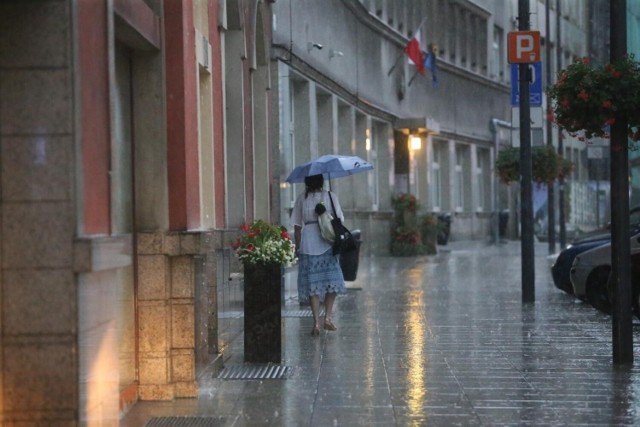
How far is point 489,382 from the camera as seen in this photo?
10.4 m

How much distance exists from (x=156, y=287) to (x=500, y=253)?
29.8 m

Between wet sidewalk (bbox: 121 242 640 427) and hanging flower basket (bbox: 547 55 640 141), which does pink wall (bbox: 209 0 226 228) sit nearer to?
wet sidewalk (bbox: 121 242 640 427)

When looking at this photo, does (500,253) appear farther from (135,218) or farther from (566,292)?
(135,218)

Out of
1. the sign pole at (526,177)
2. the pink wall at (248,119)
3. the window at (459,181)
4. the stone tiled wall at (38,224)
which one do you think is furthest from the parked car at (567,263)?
the window at (459,181)

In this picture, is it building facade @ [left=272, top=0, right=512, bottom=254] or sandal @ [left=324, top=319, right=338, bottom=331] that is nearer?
sandal @ [left=324, top=319, right=338, bottom=331]

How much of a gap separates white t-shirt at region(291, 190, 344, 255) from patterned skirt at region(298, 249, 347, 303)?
0.27 feet

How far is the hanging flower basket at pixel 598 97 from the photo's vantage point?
1092cm

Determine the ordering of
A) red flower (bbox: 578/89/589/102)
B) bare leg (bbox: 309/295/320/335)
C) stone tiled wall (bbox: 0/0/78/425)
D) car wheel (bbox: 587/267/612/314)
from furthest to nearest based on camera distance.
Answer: car wheel (bbox: 587/267/612/314)
bare leg (bbox: 309/295/320/335)
red flower (bbox: 578/89/589/102)
stone tiled wall (bbox: 0/0/78/425)

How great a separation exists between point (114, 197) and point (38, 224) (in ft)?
2.78

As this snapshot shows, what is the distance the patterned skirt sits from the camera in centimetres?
1443

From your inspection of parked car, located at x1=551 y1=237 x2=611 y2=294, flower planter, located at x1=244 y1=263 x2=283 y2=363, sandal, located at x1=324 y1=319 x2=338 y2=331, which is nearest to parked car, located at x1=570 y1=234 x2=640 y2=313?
parked car, located at x1=551 y1=237 x2=611 y2=294

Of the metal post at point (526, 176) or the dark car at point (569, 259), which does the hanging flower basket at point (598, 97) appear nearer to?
the metal post at point (526, 176)

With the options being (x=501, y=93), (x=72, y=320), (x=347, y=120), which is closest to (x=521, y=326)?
(x=72, y=320)

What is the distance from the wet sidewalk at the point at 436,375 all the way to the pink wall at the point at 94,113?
207 centimetres
